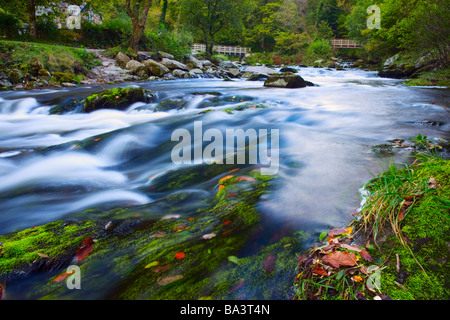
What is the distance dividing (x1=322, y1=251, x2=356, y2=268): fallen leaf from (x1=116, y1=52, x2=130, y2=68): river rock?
17.4 meters

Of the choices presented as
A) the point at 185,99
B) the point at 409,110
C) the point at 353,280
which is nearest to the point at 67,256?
the point at 353,280

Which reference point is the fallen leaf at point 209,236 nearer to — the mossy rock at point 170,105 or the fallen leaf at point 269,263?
the fallen leaf at point 269,263

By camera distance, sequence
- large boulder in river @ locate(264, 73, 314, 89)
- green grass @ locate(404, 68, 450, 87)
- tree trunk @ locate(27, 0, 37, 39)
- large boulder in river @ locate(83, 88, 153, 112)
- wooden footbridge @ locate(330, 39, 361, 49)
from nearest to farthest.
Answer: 1. large boulder in river @ locate(83, 88, 153, 112)
2. green grass @ locate(404, 68, 450, 87)
3. large boulder in river @ locate(264, 73, 314, 89)
4. tree trunk @ locate(27, 0, 37, 39)
5. wooden footbridge @ locate(330, 39, 361, 49)

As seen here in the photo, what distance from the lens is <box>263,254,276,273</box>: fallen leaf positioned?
5.39ft

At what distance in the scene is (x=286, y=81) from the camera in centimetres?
1205

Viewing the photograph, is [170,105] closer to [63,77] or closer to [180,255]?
[180,255]

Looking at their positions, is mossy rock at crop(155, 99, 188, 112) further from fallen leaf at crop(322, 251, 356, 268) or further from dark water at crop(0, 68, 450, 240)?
fallen leaf at crop(322, 251, 356, 268)

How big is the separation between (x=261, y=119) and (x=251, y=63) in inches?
1115

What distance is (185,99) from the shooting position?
9.01m

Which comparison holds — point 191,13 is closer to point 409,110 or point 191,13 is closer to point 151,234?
point 409,110

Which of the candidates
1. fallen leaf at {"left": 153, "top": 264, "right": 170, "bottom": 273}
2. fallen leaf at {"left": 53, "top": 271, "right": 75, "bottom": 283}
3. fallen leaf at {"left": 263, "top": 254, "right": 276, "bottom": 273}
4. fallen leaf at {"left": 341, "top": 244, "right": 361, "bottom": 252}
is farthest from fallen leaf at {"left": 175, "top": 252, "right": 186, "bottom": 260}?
fallen leaf at {"left": 341, "top": 244, "right": 361, "bottom": 252}

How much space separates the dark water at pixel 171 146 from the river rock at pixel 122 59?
7748mm

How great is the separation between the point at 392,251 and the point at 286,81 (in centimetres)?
1143

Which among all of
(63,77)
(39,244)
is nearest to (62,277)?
(39,244)
